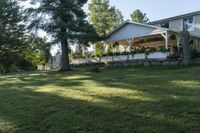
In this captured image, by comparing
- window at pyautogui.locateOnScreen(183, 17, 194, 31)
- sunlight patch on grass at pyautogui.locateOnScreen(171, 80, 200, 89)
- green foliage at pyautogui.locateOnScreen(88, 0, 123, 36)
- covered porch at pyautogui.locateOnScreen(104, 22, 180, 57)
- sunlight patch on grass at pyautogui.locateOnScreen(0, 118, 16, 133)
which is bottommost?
sunlight patch on grass at pyautogui.locateOnScreen(0, 118, 16, 133)

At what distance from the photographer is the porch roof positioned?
91.2 ft

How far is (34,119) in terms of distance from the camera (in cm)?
853

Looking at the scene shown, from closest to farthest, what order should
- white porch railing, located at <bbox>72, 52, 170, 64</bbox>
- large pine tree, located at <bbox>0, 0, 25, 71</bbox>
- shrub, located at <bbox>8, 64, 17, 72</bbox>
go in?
1. white porch railing, located at <bbox>72, 52, 170, 64</bbox>
2. large pine tree, located at <bbox>0, 0, 25, 71</bbox>
3. shrub, located at <bbox>8, 64, 17, 72</bbox>

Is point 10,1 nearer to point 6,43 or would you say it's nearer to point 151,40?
point 6,43

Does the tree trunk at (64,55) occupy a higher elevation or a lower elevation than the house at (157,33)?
lower

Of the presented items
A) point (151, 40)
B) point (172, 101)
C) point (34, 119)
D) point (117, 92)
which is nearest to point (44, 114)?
point (34, 119)

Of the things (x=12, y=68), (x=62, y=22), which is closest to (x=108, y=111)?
(x=62, y=22)

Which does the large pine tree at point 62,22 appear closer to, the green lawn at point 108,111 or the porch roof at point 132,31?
the porch roof at point 132,31

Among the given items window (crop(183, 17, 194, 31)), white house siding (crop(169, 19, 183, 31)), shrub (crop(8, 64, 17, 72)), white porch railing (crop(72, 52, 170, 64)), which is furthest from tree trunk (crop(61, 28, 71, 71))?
shrub (crop(8, 64, 17, 72))

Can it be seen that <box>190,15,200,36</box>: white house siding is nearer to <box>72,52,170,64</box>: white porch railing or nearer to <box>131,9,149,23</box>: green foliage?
Result: <box>72,52,170,64</box>: white porch railing

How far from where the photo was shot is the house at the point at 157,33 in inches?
1100

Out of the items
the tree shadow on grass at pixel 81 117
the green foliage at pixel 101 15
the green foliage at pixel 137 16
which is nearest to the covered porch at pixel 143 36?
the green foliage at pixel 101 15

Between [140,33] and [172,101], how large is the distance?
2037 centimetres

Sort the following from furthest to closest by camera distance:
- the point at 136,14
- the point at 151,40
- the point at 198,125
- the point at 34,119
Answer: the point at 136,14
the point at 151,40
the point at 34,119
the point at 198,125
